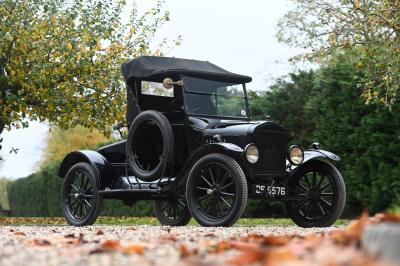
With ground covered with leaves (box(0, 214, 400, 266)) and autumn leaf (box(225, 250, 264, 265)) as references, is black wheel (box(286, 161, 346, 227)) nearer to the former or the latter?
ground covered with leaves (box(0, 214, 400, 266))

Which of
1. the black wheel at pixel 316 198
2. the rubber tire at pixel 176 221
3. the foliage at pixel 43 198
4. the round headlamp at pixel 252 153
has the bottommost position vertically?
the foliage at pixel 43 198

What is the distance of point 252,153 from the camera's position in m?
9.01

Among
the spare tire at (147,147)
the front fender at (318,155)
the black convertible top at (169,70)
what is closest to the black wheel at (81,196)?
the spare tire at (147,147)

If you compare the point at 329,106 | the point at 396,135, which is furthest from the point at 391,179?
the point at 329,106

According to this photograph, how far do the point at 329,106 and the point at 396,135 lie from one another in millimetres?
2112

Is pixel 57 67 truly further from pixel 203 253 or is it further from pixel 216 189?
pixel 203 253

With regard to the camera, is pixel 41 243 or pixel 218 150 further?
pixel 218 150

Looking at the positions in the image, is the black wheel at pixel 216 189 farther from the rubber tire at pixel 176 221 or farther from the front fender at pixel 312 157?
the rubber tire at pixel 176 221

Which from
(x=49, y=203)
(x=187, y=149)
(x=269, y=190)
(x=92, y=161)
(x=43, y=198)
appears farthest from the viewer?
(x=43, y=198)

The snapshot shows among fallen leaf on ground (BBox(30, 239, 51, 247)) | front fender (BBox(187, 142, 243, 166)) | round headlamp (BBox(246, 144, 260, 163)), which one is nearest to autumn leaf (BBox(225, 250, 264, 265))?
fallen leaf on ground (BBox(30, 239, 51, 247))

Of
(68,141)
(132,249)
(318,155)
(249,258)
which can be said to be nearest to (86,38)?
(318,155)

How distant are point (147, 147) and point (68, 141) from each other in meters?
31.0

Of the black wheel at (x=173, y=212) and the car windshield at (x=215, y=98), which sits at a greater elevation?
the car windshield at (x=215, y=98)

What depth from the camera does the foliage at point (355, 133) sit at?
14422 mm
